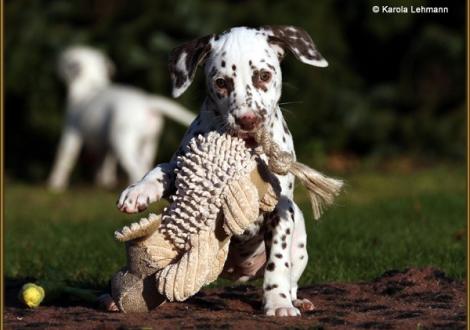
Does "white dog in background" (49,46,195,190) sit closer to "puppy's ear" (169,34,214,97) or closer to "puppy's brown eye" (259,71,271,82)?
"puppy's ear" (169,34,214,97)

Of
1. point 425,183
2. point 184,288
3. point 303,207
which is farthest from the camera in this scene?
point 425,183

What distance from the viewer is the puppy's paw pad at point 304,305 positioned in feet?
16.9

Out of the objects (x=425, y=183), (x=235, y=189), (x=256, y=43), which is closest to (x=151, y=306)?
(x=235, y=189)

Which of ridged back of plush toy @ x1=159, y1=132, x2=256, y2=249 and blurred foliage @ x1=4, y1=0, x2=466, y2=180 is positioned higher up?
blurred foliage @ x1=4, y1=0, x2=466, y2=180

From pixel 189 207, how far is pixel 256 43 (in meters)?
0.93

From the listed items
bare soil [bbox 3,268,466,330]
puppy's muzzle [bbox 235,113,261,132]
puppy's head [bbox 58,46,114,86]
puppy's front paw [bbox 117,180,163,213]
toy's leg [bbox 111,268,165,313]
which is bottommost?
bare soil [bbox 3,268,466,330]

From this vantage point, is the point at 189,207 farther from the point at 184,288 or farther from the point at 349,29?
the point at 349,29

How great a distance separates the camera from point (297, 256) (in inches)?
210

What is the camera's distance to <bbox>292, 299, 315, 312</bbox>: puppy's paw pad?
5.14m

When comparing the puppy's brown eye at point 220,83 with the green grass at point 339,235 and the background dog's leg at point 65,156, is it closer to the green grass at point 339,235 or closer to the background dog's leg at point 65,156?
the green grass at point 339,235

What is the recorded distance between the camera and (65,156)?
14672mm

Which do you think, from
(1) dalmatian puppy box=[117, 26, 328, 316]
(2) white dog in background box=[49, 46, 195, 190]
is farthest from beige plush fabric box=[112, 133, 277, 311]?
(2) white dog in background box=[49, 46, 195, 190]

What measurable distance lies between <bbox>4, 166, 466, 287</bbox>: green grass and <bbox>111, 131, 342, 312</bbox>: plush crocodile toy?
574 mm

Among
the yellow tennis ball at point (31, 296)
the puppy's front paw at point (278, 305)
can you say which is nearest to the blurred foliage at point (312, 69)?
the yellow tennis ball at point (31, 296)
